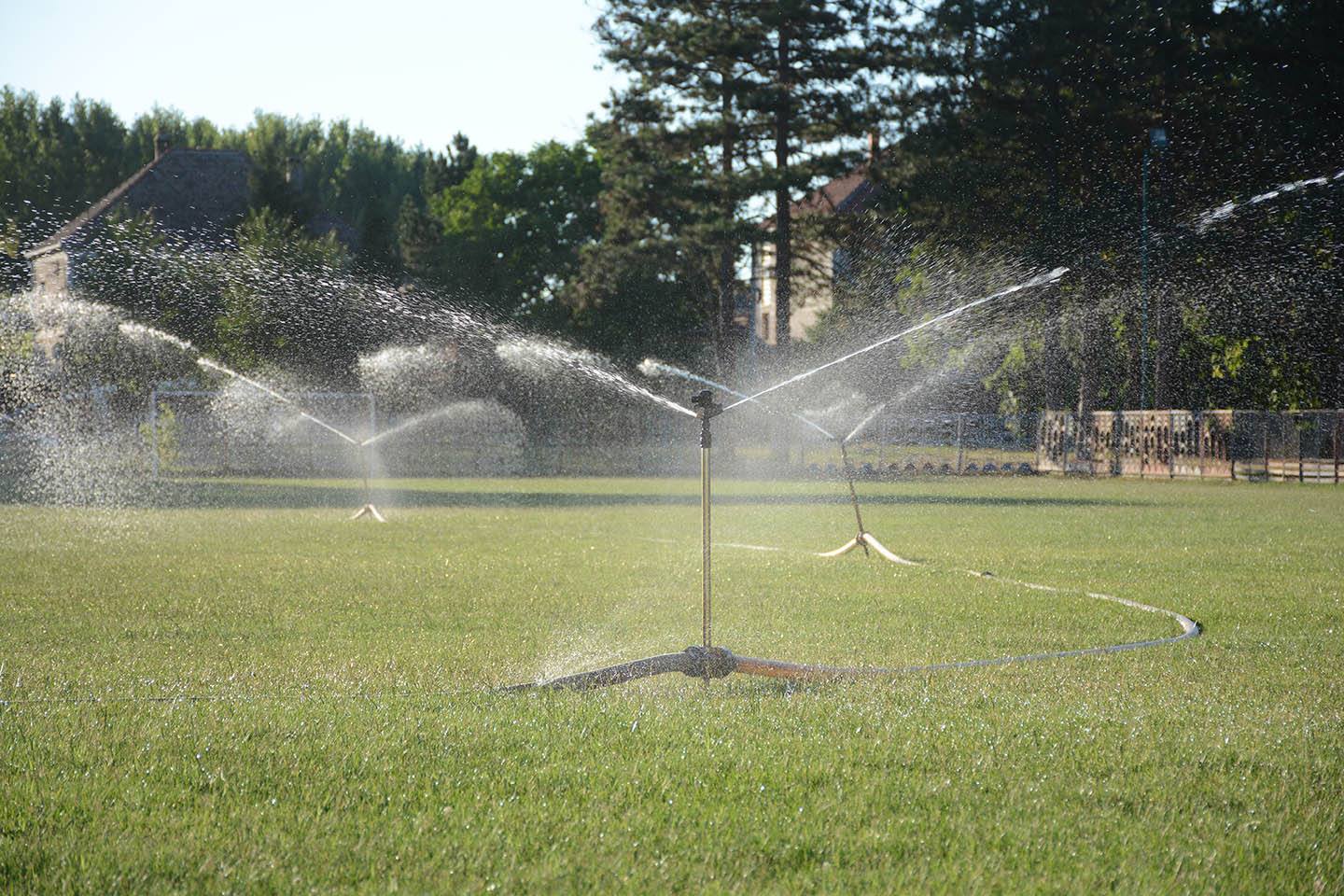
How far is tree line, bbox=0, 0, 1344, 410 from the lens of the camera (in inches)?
1281

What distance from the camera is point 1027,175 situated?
35.4 metres

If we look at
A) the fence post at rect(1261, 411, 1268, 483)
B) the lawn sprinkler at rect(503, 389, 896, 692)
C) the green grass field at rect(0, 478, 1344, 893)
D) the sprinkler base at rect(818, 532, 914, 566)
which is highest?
the fence post at rect(1261, 411, 1268, 483)

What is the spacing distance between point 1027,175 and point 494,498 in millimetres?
18467

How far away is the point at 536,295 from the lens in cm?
5519

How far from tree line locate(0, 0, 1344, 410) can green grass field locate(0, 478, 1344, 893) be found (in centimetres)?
2372

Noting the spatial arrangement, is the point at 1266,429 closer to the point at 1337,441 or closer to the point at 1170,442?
the point at 1337,441

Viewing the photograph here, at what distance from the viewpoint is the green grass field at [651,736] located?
3.73 meters

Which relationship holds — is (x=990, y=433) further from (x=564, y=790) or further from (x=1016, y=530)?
(x=564, y=790)

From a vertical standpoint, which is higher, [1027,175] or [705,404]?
[1027,175]

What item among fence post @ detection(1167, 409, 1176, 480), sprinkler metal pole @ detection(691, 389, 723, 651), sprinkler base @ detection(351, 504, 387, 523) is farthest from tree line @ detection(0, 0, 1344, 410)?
sprinkler metal pole @ detection(691, 389, 723, 651)

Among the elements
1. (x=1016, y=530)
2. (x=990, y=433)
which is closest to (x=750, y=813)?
(x=1016, y=530)

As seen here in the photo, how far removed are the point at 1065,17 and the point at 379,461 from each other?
72.9ft

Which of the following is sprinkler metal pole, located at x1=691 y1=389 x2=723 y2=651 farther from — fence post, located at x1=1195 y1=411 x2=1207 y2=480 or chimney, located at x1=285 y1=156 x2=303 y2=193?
chimney, located at x1=285 y1=156 x2=303 y2=193

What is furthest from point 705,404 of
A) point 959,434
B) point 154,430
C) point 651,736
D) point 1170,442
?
point 959,434
